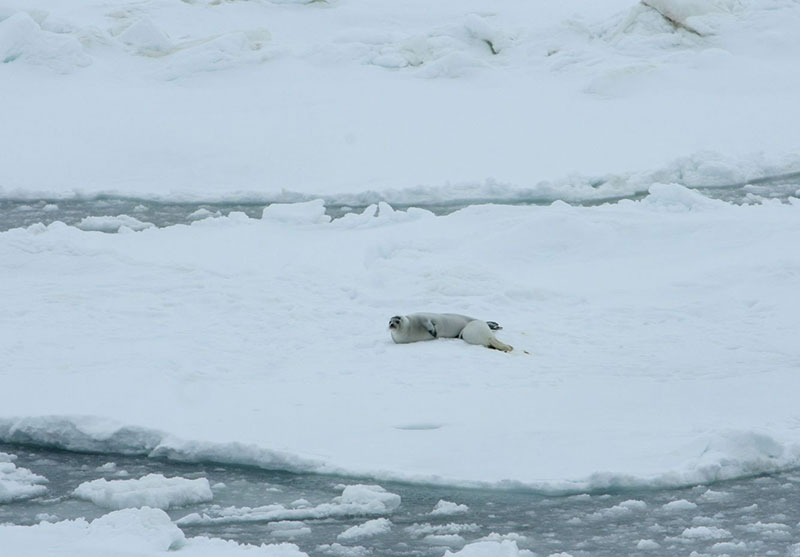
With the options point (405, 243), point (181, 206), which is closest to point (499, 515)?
point (405, 243)

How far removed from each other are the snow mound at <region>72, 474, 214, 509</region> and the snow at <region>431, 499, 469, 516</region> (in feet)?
3.30

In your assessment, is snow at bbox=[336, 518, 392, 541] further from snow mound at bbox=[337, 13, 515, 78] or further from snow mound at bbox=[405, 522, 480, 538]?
snow mound at bbox=[337, 13, 515, 78]

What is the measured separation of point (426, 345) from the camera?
24.6 feet

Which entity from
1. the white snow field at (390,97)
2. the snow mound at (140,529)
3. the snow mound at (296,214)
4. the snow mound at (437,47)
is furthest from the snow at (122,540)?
the snow mound at (437,47)

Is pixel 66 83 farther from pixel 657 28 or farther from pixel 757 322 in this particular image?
pixel 757 322

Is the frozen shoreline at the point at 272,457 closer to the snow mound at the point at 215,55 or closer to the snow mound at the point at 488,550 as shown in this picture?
the snow mound at the point at 488,550

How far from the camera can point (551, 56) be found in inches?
661

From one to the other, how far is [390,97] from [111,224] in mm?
5136

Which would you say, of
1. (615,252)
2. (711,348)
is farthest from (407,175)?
(711,348)

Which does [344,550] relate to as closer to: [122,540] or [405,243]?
[122,540]

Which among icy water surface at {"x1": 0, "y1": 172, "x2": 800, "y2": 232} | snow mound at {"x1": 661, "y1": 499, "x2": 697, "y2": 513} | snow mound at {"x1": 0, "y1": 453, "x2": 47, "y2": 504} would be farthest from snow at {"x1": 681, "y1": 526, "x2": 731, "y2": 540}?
icy water surface at {"x1": 0, "y1": 172, "x2": 800, "y2": 232}

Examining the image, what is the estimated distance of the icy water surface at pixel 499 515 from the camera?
4.89m

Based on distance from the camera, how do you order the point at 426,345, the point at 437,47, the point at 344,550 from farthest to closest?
1. the point at 437,47
2. the point at 426,345
3. the point at 344,550

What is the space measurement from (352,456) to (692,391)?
2.00 metres
